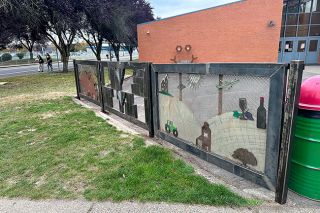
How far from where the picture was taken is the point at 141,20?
34938 mm

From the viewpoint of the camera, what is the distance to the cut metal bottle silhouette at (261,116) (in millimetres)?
2660

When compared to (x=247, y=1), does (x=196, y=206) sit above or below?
below

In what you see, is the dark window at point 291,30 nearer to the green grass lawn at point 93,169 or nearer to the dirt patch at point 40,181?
the green grass lawn at point 93,169

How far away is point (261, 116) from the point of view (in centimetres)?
270

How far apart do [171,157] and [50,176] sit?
173 cm

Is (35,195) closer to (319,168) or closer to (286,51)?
(319,168)

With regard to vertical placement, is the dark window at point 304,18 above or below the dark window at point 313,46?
above

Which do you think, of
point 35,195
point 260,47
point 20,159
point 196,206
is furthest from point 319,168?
point 260,47

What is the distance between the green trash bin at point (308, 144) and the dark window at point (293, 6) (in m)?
27.7

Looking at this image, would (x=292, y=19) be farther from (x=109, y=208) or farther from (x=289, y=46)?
(x=109, y=208)

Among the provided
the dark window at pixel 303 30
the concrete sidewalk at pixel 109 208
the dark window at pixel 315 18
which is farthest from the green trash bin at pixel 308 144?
the dark window at pixel 315 18

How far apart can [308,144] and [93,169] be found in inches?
107

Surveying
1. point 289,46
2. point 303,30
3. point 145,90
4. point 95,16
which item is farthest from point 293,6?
point 145,90

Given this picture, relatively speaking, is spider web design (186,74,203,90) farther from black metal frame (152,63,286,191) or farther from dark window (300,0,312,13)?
dark window (300,0,312,13)
